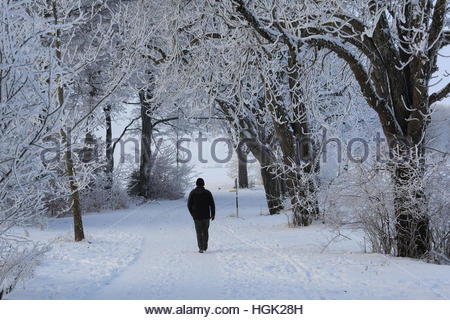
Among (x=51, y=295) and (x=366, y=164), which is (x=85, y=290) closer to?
(x=51, y=295)

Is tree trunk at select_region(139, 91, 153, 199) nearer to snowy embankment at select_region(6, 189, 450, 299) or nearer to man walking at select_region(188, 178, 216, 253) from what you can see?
snowy embankment at select_region(6, 189, 450, 299)

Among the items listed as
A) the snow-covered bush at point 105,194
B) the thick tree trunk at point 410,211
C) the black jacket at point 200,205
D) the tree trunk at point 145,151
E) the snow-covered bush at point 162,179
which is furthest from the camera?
the snow-covered bush at point 162,179

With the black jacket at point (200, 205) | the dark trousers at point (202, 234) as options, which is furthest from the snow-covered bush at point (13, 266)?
the black jacket at point (200, 205)

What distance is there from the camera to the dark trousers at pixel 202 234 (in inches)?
365

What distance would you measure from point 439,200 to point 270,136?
10428 millimetres

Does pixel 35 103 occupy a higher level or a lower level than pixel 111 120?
Answer: lower

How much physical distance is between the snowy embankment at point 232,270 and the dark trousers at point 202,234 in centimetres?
21

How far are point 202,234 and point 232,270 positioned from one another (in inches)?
90.9

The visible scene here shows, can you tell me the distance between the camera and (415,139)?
719 cm

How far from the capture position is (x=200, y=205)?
9664mm

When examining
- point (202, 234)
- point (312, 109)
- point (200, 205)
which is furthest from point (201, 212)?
point (312, 109)

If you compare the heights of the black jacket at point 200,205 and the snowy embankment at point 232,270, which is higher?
the black jacket at point 200,205

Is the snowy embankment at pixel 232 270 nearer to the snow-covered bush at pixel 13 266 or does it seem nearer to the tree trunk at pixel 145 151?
the snow-covered bush at pixel 13 266

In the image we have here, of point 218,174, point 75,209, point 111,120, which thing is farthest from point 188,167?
point 218,174
